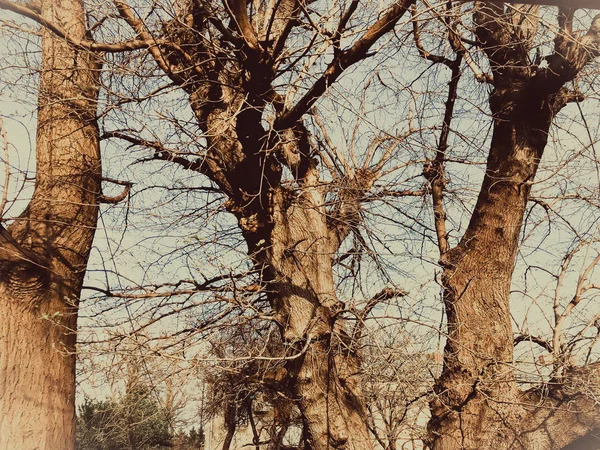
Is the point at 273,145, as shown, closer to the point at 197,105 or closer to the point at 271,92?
the point at 271,92

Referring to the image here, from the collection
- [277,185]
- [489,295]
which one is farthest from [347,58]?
[489,295]

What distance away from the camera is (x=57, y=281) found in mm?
4137

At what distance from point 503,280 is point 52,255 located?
323 centimetres

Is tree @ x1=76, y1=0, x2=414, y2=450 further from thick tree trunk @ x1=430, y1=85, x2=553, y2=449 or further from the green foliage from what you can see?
the green foliage

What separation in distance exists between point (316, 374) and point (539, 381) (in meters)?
1.56

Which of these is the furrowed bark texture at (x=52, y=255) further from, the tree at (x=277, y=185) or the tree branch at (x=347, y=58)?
the tree branch at (x=347, y=58)

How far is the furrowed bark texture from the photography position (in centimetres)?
378

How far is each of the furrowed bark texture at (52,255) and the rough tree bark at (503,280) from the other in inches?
102

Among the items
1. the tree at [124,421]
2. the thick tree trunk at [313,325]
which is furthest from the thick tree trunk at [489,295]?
the tree at [124,421]

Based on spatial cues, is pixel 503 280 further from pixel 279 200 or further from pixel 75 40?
pixel 75 40

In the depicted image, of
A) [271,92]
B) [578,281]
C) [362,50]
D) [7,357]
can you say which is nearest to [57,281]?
[7,357]

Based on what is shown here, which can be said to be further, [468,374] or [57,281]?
[468,374]

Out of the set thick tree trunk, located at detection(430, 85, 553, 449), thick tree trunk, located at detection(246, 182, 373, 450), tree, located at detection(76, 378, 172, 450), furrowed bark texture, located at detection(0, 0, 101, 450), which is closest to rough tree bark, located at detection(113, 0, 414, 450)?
thick tree trunk, located at detection(246, 182, 373, 450)

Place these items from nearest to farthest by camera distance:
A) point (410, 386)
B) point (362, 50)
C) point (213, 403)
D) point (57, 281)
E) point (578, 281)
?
point (362, 50), point (57, 281), point (410, 386), point (578, 281), point (213, 403)
